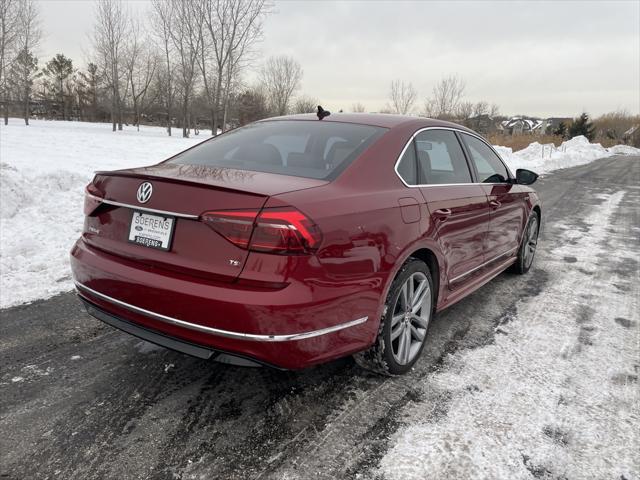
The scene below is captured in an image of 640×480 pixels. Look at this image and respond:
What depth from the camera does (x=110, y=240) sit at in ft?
8.16

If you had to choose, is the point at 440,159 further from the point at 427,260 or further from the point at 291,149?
the point at 291,149

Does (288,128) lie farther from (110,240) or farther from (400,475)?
(400,475)

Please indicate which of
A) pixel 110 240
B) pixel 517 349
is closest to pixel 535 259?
pixel 517 349

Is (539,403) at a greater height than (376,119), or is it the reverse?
(376,119)

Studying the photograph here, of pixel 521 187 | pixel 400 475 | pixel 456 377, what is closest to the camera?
pixel 400 475

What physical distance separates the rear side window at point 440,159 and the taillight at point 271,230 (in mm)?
1236

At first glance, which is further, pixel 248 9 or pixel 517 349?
pixel 248 9

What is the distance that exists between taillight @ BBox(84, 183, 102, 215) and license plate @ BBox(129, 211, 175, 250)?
355mm

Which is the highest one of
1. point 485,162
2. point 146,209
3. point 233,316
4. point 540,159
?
point 540,159

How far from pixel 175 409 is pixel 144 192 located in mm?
1143

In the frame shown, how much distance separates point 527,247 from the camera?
16.9 ft

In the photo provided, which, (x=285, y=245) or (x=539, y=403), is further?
(x=539, y=403)

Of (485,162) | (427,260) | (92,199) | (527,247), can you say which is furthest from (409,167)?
(527,247)

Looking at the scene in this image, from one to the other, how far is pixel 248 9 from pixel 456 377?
109ft
